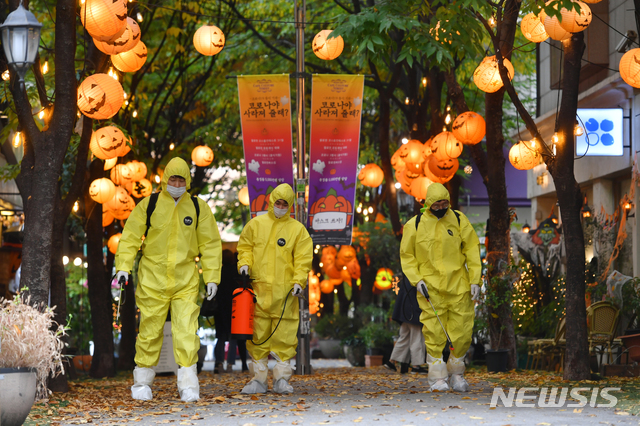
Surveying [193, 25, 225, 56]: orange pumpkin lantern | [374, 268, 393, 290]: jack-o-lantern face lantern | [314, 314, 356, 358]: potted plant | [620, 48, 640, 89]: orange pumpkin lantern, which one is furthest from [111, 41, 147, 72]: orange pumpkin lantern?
[314, 314, 356, 358]: potted plant

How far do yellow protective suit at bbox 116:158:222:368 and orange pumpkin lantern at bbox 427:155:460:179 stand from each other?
213 inches

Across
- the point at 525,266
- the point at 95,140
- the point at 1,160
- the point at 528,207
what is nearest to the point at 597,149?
the point at 525,266

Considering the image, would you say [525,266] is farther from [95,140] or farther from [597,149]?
[95,140]

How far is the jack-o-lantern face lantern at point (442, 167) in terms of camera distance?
43.5ft

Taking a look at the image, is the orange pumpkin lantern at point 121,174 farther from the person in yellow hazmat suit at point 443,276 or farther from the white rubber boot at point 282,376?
the person in yellow hazmat suit at point 443,276

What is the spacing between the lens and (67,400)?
29.2 ft

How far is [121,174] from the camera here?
1455 cm

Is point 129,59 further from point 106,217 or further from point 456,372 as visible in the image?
point 456,372

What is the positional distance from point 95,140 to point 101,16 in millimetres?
3204

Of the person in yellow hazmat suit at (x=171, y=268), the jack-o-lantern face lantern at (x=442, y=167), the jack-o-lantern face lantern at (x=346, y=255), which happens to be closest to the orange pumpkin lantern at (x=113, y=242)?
the jack-o-lantern face lantern at (x=442, y=167)

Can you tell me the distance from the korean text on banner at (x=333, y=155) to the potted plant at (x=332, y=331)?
37.5 feet

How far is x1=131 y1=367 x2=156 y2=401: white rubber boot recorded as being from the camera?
27.9 feet

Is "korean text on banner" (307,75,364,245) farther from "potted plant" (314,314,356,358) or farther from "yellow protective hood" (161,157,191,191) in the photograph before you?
"potted plant" (314,314,356,358)

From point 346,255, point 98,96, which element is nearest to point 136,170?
point 98,96
